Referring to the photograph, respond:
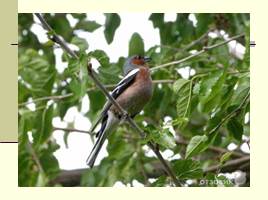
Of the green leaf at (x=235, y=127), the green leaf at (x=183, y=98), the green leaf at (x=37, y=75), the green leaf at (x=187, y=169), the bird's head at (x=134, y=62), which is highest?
the bird's head at (x=134, y=62)

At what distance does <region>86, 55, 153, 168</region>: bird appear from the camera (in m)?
5.41

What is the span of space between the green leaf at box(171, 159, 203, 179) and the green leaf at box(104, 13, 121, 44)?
2.11 meters

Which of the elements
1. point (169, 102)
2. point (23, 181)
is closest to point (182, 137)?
point (169, 102)

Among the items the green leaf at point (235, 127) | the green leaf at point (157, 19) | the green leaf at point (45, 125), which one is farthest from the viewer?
the green leaf at point (157, 19)

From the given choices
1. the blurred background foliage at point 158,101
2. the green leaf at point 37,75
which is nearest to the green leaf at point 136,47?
the blurred background foliage at point 158,101

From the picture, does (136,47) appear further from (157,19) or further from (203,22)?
(203,22)

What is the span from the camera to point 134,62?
6.41 metres

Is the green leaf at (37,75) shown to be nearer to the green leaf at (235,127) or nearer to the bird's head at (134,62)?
the bird's head at (134,62)

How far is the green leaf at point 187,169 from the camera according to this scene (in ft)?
15.2

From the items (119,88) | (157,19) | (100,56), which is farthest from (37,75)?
(100,56)

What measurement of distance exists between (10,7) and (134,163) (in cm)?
216

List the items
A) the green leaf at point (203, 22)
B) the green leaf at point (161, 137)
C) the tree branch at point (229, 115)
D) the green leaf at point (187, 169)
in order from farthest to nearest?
the green leaf at point (203, 22), the tree branch at point (229, 115), the green leaf at point (187, 169), the green leaf at point (161, 137)

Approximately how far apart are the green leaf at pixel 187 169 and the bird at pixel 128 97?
80cm

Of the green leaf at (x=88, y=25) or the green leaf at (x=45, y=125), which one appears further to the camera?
the green leaf at (x=88, y=25)
